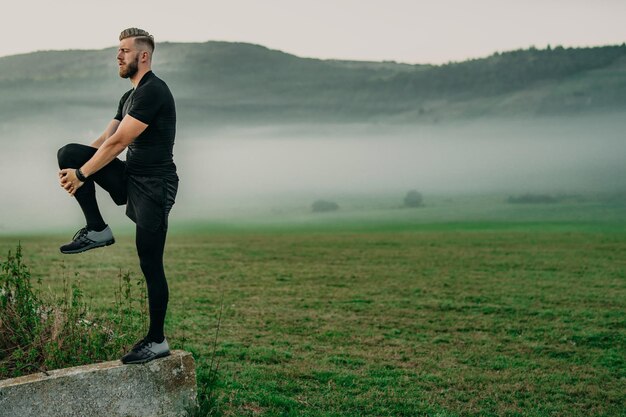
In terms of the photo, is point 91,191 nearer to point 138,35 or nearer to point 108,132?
point 108,132

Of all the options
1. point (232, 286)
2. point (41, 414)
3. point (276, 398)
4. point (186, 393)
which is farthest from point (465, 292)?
point (41, 414)

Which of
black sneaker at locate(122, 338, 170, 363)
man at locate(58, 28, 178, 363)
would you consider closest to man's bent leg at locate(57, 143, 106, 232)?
man at locate(58, 28, 178, 363)

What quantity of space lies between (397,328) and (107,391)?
26.1 feet

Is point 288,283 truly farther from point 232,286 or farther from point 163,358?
point 163,358

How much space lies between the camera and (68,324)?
7.44 metres

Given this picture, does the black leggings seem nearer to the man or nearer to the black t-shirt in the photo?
A: the man

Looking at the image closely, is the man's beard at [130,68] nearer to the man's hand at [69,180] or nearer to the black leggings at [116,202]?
the black leggings at [116,202]

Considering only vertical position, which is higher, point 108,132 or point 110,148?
point 108,132

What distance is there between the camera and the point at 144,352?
21.3ft

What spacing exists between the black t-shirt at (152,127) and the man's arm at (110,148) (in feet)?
0.26

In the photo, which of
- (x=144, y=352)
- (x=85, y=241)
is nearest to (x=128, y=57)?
(x=85, y=241)

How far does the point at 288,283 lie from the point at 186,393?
12.2 m

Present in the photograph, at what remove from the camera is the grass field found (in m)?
8.83

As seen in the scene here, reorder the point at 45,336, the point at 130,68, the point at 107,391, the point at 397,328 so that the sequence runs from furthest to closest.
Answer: the point at 397,328 → the point at 45,336 → the point at 107,391 → the point at 130,68
